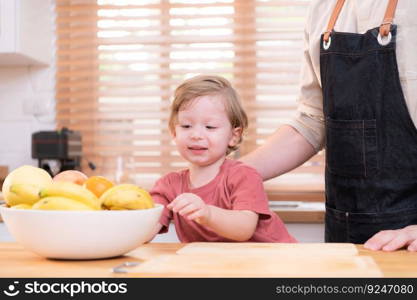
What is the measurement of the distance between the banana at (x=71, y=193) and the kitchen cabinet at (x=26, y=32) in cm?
222

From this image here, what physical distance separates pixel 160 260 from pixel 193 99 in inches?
21.1

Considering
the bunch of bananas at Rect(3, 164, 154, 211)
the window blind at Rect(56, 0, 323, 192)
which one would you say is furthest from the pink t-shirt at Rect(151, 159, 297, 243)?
the window blind at Rect(56, 0, 323, 192)

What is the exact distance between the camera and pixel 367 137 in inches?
61.9

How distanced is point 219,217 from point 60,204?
0.39m

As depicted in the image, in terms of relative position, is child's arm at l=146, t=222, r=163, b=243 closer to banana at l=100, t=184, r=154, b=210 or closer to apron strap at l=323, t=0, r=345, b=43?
banana at l=100, t=184, r=154, b=210

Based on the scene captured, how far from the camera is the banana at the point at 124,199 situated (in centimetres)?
98

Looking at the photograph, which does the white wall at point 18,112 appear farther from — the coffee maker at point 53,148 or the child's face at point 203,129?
the child's face at point 203,129

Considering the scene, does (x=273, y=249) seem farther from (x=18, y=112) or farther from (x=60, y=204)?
(x=18, y=112)

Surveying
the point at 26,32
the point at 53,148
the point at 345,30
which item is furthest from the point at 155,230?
the point at 26,32

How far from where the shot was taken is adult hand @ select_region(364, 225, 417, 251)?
111 centimetres

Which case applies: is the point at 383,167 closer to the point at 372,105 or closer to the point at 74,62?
the point at 372,105

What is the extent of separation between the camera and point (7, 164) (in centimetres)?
340

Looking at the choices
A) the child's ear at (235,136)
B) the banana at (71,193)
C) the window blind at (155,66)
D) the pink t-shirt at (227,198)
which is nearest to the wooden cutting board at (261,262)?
the banana at (71,193)

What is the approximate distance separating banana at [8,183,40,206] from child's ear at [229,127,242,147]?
1.91 feet
